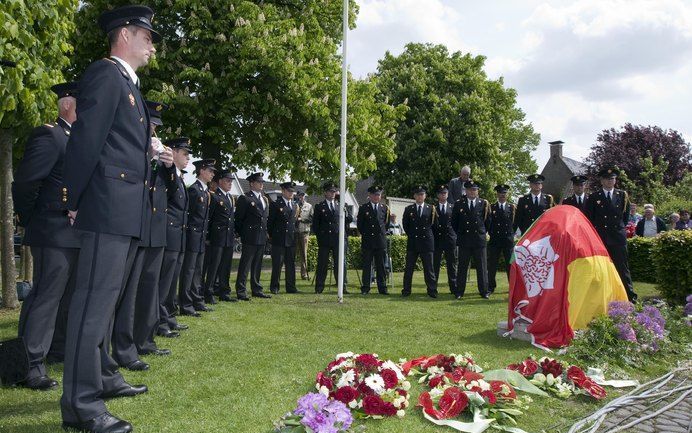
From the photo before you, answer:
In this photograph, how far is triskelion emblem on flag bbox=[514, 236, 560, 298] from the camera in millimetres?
7699

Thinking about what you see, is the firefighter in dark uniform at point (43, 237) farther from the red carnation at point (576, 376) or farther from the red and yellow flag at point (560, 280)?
the red and yellow flag at point (560, 280)

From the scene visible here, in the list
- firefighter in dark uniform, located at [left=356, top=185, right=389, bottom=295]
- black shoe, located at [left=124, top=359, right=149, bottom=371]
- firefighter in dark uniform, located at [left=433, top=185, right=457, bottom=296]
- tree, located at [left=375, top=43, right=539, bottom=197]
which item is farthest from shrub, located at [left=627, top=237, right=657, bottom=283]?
tree, located at [left=375, top=43, right=539, bottom=197]

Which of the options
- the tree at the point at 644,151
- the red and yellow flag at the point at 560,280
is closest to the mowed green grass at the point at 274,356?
the red and yellow flag at the point at 560,280

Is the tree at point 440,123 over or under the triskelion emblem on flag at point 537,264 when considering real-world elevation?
over

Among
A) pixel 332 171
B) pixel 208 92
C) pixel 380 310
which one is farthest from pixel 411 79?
pixel 380 310

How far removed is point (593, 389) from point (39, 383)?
16.4 ft

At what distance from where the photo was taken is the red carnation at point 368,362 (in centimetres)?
518

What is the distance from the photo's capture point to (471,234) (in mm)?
12773

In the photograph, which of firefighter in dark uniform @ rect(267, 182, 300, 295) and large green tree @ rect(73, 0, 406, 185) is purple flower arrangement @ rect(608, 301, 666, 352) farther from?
large green tree @ rect(73, 0, 406, 185)

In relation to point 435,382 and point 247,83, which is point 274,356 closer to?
point 435,382

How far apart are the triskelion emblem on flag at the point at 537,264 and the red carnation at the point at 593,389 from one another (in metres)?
2.17

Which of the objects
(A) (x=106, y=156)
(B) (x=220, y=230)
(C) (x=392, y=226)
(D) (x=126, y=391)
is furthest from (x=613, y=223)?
(C) (x=392, y=226)

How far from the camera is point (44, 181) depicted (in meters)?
5.31

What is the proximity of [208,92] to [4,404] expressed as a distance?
44.1 ft
